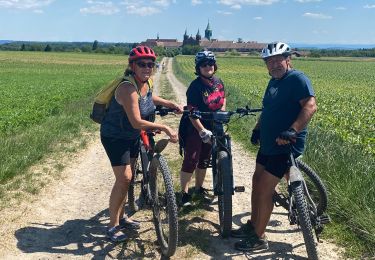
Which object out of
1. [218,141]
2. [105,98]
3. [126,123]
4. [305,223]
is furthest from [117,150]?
[305,223]

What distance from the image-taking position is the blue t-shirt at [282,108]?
3.85m

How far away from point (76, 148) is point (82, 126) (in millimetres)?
2673

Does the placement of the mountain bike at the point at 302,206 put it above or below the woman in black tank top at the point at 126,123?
below

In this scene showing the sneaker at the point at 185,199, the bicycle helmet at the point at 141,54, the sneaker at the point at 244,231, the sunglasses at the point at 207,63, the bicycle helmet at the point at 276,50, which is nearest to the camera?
the bicycle helmet at the point at 276,50

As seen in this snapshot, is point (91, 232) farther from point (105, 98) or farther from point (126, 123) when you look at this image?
point (105, 98)

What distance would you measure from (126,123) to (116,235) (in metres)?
1.34

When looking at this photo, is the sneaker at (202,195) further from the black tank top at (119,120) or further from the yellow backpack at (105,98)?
the yellow backpack at (105,98)

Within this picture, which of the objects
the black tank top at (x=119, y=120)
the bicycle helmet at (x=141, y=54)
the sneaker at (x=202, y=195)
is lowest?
the sneaker at (x=202, y=195)

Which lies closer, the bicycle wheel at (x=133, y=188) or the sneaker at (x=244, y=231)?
the sneaker at (x=244, y=231)

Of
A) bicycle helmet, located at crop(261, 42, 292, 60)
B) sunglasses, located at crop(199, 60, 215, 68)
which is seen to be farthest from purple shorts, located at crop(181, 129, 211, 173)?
bicycle helmet, located at crop(261, 42, 292, 60)

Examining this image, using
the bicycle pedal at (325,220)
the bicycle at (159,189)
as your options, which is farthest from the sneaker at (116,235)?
the bicycle pedal at (325,220)

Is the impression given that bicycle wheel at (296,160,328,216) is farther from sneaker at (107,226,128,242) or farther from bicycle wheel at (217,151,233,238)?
sneaker at (107,226,128,242)

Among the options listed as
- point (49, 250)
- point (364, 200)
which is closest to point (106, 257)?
point (49, 250)

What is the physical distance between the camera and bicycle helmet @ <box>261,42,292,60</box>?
12.9 ft
